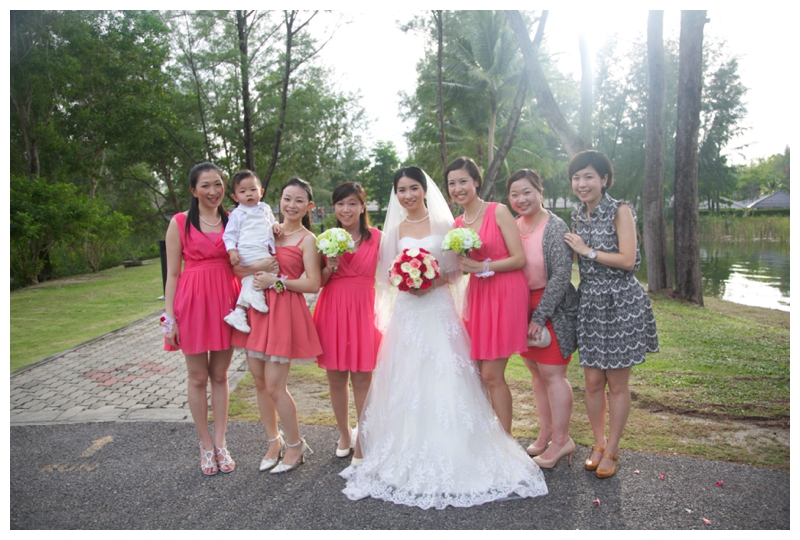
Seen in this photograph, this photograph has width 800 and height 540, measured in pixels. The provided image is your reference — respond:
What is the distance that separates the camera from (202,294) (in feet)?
12.9

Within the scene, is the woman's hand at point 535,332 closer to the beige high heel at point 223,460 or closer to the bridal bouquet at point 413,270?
the bridal bouquet at point 413,270

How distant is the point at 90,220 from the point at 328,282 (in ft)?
55.3

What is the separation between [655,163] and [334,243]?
1152 cm

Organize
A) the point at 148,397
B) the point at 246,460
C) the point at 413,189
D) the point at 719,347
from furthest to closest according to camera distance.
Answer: the point at 719,347 → the point at 148,397 → the point at 246,460 → the point at 413,189

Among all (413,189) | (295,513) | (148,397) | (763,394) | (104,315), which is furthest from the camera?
(104,315)

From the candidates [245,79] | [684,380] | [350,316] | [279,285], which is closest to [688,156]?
[684,380]

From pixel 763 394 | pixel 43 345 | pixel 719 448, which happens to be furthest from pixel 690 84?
pixel 43 345

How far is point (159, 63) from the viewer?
17.7 m

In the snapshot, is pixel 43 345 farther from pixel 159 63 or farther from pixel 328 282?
pixel 159 63

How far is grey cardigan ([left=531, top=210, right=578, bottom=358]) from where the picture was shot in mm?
3766

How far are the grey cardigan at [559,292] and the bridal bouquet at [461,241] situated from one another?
1.82 ft

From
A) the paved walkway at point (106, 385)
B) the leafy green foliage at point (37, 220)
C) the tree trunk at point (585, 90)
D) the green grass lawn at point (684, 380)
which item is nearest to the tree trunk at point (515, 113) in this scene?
the tree trunk at point (585, 90)

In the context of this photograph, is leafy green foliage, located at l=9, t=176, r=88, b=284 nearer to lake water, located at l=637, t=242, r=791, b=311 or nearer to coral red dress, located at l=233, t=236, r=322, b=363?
coral red dress, located at l=233, t=236, r=322, b=363

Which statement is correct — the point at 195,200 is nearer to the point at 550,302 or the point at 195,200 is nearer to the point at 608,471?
the point at 550,302
